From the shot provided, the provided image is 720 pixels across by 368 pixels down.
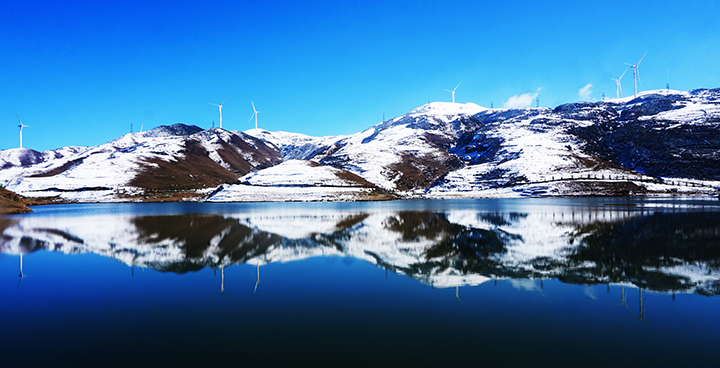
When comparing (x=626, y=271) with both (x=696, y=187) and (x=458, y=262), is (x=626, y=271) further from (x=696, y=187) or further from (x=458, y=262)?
(x=696, y=187)

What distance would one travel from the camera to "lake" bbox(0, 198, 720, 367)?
33.8 feet

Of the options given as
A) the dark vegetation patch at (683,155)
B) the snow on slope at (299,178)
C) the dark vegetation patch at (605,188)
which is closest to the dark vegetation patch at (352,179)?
the snow on slope at (299,178)

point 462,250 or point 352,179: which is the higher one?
point 352,179

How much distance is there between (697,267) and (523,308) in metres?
14.0

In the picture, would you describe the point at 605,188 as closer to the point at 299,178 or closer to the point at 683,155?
the point at 683,155

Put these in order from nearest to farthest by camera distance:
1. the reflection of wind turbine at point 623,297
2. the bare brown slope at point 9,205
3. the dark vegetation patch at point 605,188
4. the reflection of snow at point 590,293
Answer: the reflection of wind turbine at point 623,297 → the reflection of snow at point 590,293 → the bare brown slope at point 9,205 → the dark vegetation patch at point 605,188

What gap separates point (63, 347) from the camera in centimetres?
1083

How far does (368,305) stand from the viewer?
48.8ft

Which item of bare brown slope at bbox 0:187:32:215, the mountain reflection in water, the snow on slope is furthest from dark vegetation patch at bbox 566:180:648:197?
bare brown slope at bbox 0:187:32:215

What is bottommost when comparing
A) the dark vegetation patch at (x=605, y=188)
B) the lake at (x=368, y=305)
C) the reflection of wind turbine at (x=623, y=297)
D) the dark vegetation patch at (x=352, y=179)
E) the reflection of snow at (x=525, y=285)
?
the reflection of wind turbine at (x=623, y=297)

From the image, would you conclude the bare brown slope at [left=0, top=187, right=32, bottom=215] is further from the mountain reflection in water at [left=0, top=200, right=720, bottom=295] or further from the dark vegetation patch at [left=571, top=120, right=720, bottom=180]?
the dark vegetation patch at [left=571, top=120, right=720, bottom=180]

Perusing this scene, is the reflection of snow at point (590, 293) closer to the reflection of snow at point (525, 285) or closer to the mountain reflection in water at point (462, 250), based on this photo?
the mountain reflection in water at point (462, 250)

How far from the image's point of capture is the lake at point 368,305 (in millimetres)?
10312

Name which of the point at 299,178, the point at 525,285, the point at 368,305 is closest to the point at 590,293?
the point at 525,285
